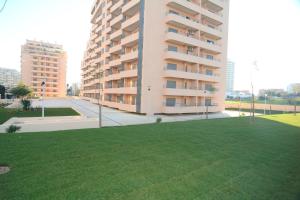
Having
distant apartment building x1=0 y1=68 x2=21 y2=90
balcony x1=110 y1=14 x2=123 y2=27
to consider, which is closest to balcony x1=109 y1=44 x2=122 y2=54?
balcony x1=110 y1=14 x2=123 y2=27

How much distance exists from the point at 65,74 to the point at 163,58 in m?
67.6

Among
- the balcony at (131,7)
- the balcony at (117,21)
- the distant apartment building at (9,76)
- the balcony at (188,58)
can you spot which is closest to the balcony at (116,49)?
the balcony at (117,21)

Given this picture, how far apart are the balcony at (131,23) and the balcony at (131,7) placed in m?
1.88

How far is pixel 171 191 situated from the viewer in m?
4.57

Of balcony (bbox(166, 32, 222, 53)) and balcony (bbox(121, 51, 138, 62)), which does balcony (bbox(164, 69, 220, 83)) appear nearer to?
balcony (bbox(166, 32, 222, 53))

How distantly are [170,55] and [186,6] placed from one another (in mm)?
8227

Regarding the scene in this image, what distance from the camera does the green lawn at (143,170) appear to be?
4414 millimetres

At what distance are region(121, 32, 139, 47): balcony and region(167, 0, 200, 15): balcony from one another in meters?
6.50

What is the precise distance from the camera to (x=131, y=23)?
2733 centimetres

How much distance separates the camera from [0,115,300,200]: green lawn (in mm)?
4414

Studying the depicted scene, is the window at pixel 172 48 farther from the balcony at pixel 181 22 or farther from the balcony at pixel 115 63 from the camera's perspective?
the balcony at pixel 115 63

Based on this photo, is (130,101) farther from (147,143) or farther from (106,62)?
(147,143)

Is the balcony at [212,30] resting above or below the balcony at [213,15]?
below

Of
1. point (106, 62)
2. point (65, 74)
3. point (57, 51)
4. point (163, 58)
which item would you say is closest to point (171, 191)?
point (163, 58)
